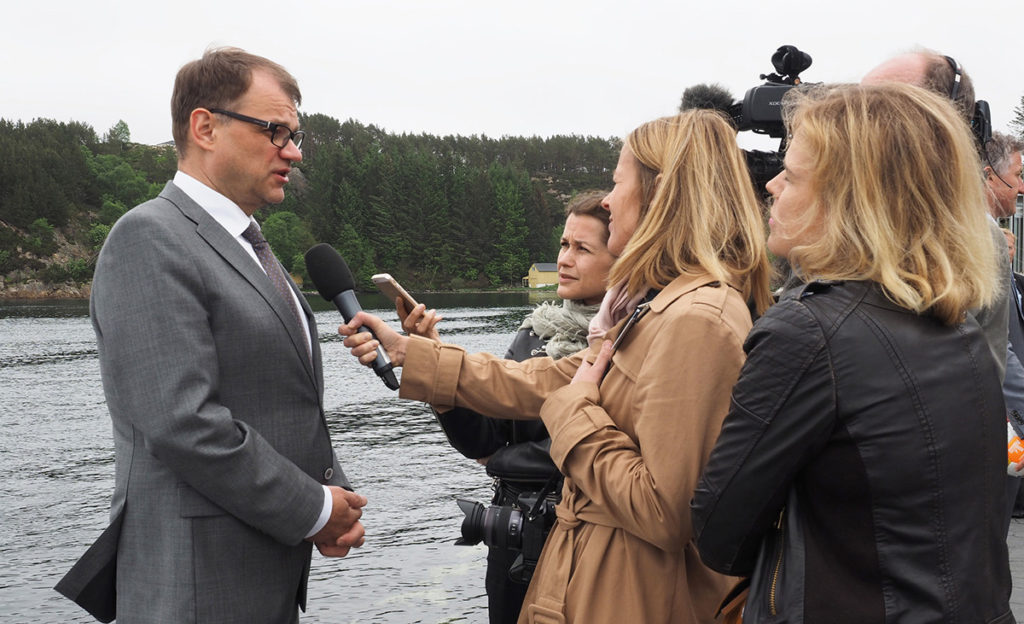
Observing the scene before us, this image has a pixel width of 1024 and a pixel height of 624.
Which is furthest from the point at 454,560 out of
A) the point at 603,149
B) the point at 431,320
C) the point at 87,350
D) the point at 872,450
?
the point at 603,149

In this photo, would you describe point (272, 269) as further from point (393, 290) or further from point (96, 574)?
point (96, 574)

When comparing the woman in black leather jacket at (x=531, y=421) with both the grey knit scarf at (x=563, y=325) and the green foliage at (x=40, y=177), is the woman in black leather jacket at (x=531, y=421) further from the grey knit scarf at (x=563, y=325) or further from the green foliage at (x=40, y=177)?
the green foliage at (x=40, y=177)

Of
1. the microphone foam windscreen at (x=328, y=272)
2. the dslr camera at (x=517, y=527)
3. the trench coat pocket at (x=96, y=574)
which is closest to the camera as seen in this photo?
the trench coat pocket at (x=96, y=574)

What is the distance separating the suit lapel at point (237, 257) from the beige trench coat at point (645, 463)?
0.83 metres

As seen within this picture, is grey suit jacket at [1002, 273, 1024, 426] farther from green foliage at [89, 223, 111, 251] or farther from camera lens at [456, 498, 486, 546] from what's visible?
green foliage at [89, 223, 111, 251]

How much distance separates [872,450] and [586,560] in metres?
0.87

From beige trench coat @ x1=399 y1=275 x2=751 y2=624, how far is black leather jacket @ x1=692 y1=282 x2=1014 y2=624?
0.30 metres

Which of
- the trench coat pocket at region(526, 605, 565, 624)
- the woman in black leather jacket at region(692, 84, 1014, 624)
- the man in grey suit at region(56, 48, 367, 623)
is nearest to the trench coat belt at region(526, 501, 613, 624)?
the trench coat pocket at region(526, 605, 565, 624)

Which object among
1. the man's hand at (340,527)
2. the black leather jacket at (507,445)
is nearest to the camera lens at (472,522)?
the black leather jacket at (507,445)

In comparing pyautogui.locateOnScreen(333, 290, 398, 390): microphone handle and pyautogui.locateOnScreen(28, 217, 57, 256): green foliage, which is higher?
pyautogui.locateOnScreen(333, 290, 398, 390): microphone handle

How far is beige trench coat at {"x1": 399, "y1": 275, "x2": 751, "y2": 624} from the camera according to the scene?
2.12m

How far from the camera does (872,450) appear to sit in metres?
1.69

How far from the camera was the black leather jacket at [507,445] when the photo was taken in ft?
11.3

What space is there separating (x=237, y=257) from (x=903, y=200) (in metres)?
1.83
